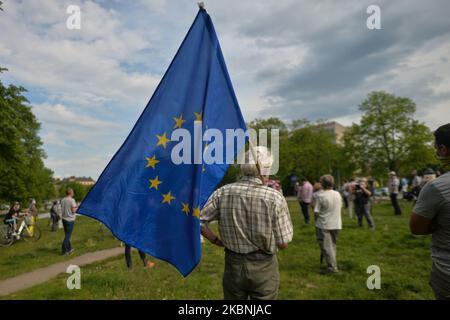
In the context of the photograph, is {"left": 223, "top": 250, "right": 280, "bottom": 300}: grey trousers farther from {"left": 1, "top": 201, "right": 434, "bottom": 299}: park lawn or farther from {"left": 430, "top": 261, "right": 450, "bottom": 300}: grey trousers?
{"left": 1, "top": 201, "right": 434, "bottom": 299}: park lawn

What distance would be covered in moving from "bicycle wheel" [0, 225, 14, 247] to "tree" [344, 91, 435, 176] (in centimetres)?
4006

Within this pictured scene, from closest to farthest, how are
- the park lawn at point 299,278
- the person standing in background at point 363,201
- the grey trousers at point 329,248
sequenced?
1. the park lawn at point 299,278
2. the grey trousers at point 329,248
3. the person standing in background at point 363,201

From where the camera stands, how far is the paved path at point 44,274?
7.41m

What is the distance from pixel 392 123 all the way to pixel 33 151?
46.7 metres

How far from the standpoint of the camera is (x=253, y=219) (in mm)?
3186

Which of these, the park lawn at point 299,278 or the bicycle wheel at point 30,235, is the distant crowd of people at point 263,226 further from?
the bicycle wheel at point 30,235

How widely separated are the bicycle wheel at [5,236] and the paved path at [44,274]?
19.6ft

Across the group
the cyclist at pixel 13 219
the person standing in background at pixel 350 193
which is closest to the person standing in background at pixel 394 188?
the person standing in background at pixel 350 193

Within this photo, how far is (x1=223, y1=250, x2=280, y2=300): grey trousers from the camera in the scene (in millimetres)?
3129

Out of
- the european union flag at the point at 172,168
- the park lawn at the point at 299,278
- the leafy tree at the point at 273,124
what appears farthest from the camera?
the leafy tree at the point at 273,124

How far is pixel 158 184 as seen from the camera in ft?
12.8

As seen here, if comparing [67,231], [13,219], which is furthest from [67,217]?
[13,219]
